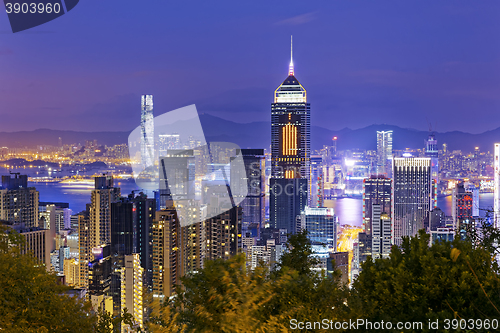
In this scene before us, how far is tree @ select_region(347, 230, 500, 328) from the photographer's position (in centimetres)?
208

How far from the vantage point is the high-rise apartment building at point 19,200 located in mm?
17297

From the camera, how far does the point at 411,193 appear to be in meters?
28.9

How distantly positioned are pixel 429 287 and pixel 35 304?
1922 millimetres

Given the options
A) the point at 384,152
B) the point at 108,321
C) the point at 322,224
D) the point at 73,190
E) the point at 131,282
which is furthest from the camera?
the point at 384,152

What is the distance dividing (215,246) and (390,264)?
11.7 meters

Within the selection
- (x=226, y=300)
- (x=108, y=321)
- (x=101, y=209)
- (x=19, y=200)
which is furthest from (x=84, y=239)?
(x=226, y=300)

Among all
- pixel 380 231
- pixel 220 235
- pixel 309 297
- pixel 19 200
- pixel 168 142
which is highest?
pixel 168 142

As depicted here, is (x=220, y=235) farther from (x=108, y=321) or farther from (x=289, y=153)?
(x=289, y=153)

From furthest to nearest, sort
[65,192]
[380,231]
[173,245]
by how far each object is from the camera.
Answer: [380,231], [65,192], [173,245]

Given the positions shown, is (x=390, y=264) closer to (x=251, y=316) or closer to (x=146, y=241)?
(x=251, y=316)

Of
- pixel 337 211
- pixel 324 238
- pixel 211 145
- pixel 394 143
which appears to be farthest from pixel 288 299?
pixel 394 143

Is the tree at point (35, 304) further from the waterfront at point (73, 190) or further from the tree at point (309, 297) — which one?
the waterfront at point (73, 190)

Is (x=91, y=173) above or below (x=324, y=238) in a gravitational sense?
above

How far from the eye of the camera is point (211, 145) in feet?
55.5
